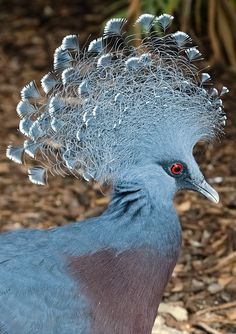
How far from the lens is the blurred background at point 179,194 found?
397 centimetres

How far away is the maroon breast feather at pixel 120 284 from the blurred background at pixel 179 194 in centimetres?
47

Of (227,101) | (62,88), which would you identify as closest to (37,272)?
Result: (62,88)

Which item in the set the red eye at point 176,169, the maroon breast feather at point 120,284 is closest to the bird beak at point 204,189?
the red eye at point 176,169

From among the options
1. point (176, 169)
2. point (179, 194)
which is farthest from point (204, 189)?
point (179, 194)

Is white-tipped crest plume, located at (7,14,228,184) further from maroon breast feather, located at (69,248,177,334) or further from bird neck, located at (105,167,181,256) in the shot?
maroon breast feather, located at (69,248,177,334)

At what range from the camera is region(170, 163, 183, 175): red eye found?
285 cm

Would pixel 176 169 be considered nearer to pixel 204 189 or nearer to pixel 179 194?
pixel 204 189

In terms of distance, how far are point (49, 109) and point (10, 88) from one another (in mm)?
2724

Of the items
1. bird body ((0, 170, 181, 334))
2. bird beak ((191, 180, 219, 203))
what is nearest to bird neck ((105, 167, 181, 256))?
bird body ((0, 170, 181, 334))

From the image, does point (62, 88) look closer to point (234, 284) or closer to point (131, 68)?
point (131, 68)

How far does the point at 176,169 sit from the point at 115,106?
32 cm

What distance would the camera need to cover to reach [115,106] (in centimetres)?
294

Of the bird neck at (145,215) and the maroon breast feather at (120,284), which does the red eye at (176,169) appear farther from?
the maroon breast feather at (120,284)

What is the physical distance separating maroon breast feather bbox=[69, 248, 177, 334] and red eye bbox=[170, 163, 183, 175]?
0.29m
